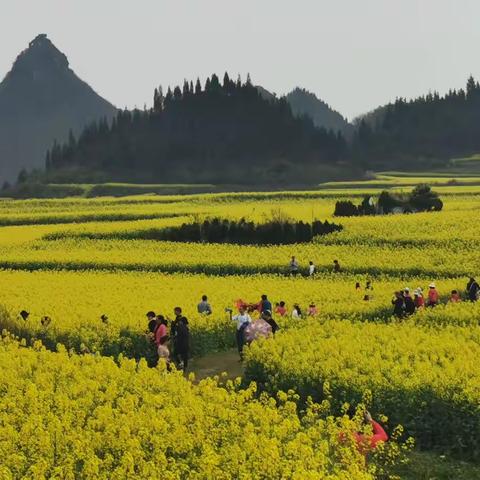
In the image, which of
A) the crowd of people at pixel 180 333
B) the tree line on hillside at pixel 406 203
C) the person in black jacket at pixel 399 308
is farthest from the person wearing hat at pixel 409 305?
the tree line on hillside at pixel 406 203

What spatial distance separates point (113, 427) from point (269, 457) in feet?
11.0

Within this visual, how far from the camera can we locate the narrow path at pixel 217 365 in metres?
23.3

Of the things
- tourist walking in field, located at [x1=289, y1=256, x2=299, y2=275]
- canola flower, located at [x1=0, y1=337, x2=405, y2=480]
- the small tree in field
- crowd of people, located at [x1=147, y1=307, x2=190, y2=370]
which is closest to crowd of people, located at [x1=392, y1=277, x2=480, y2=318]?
crowd of people, located at [x1=147, y1=307, x2=190, y2=370]

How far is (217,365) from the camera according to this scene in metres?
24.5

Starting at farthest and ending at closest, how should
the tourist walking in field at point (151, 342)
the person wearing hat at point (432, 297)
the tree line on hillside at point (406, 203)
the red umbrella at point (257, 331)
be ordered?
the tree line on hillside at point (406, 203)
the person wearing hat at point (432, 297)
the tourist walking in field at point (151, 342)
the red umbrella at point (257, 331)

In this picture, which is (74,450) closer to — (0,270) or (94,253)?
(0,270)

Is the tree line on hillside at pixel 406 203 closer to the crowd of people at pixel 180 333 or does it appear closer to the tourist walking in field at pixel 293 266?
the tourist walking in field at pixel 293 266

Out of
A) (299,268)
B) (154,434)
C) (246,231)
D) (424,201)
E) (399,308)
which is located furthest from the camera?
(424,201)

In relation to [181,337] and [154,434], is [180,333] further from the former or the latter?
[154,434]

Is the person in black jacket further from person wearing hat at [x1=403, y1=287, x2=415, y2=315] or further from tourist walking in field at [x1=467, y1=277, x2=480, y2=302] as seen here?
tourist walking in field at [x1=467, y1=277, x2=480, y2=302]

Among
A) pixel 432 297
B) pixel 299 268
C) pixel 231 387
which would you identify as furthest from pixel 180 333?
pixel 299 268

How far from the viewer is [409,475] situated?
14.6m

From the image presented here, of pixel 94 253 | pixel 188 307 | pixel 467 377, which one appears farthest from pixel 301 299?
pixel 94 253

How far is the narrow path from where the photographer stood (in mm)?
23334
